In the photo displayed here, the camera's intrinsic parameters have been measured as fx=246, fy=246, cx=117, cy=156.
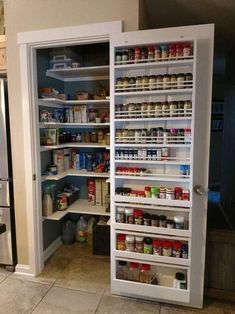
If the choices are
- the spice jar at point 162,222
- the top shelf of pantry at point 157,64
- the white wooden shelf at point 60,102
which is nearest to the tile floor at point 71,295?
the spice jar at point 162,222

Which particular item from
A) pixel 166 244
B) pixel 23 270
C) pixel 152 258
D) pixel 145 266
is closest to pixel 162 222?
pixel 166 244

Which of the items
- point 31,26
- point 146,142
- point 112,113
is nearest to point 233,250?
point 146,142

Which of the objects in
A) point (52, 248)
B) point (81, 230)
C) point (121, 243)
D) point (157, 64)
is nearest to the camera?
point (157, 64)

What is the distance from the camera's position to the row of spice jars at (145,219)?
1786 millimetres

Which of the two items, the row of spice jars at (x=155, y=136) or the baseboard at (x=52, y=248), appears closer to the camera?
the row of spice jars at (x=155, y=136)

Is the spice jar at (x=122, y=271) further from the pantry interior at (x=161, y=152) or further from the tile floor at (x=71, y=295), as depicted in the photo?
the tile floor at (x=71, y=295)

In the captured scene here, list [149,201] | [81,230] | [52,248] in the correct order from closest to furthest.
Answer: [149,201], [52,248], [81,230]

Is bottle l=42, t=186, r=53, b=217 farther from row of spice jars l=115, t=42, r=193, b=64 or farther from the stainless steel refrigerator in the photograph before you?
row of spice jars l=115, t=42, r=193, b=64

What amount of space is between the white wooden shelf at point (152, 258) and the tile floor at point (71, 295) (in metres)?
0.38

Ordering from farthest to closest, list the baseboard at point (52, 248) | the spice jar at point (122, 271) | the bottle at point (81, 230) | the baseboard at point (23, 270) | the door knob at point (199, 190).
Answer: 1. the bottle at point (81, 230)
2. the baseboard at point (52, 248)
3. the baseboard at point (23, 270)
4. the spice jar at point (122, 271)
5. the door knob at point (199, 190)

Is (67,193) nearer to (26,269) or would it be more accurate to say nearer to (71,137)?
(71,137)

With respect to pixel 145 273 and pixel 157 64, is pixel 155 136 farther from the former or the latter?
pixel 145 273

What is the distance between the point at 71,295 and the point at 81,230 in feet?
3.09

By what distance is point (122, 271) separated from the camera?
6.49 ft
